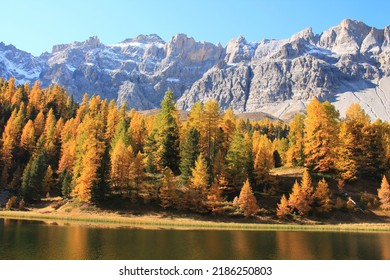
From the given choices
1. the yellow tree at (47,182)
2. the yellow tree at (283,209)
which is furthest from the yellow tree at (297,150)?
the yellow tree at (47,182)

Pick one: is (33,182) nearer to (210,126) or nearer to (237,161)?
(210,126)

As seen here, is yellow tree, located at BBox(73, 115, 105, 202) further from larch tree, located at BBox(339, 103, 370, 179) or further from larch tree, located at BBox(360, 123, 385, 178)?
larch tree, located at BBox(360, 123, 385, 178)

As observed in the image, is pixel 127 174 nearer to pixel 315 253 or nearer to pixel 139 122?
pixel 139 122

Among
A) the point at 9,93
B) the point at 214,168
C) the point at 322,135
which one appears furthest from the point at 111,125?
the point at 9,93

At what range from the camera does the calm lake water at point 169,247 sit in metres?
29.6

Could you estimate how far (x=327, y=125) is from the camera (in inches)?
2822

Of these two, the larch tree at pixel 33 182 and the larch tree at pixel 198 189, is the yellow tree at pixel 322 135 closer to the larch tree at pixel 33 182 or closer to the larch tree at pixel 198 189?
the larch tree at pixel 198 189

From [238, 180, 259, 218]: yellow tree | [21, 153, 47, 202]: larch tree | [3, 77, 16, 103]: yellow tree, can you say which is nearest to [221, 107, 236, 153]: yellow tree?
[238, 180, 259, 218]: yellow tree

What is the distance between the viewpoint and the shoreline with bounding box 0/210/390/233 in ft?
184

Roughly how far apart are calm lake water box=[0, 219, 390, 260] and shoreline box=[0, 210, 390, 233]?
13043mm
